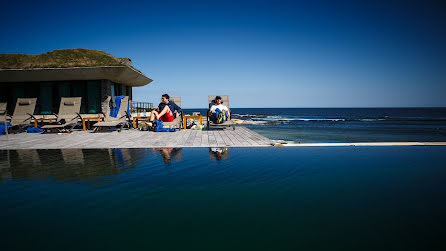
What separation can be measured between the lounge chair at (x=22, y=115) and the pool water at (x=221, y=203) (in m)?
6.67

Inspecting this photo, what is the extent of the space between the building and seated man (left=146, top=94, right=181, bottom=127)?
5.87 meters

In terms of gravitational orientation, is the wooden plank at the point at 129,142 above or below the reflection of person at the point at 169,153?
above

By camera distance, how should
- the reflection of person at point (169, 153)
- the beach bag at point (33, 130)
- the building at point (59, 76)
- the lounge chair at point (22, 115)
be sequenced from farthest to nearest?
the building at point (59, 76), the lounge chair at point (22, 115), the beach bag at point (33, 130), the reflection of person at point (169, 153)

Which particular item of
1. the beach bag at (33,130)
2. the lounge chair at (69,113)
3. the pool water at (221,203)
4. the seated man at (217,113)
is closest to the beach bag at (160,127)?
the seated man at (217,113)

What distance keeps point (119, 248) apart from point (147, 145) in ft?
14.1

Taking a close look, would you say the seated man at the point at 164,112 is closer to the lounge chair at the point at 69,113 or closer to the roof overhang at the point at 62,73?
the lounge chair at the point at 69,113

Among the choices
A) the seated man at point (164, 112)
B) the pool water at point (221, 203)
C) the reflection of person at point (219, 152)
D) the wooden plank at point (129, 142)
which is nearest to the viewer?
the pool water at point (221, 203)

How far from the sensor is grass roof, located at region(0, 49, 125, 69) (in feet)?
42.6

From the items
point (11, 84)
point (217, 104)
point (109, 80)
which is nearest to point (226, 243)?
point (217, 104)

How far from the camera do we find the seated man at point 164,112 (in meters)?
8.98

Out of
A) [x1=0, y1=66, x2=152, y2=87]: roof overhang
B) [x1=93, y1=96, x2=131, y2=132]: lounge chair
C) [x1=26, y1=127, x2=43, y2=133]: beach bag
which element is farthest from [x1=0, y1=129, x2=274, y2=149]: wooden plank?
[x1=0, y1=66, x2=152, y2=87]: roof overhang

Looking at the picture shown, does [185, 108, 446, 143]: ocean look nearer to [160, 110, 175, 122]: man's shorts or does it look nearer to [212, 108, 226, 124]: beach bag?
[212, 108, 226, 124]: beach bag

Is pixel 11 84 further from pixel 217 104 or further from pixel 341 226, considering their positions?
pixel 341 226

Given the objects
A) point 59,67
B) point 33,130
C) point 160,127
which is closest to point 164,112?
point 160,127
